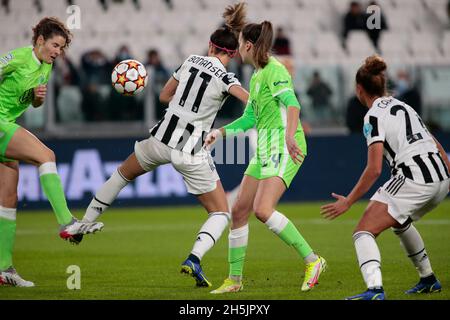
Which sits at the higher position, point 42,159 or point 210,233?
point 42,159

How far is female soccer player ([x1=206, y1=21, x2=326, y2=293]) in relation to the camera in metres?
7.56

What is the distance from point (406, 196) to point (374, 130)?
567mm

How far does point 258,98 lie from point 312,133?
9093 millimetres

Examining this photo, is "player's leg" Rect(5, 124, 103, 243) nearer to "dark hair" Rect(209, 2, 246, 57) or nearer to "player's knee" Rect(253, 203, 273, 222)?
"player's knee" Rect(253, 203, 273, 222)

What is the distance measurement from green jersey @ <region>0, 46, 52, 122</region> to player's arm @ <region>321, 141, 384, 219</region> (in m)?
3.07

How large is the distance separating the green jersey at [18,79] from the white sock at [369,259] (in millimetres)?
3295

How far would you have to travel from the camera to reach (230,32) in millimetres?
8031

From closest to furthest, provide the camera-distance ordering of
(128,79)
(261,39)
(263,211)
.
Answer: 1. (263,211)
2. (261,39)
3. (128,79)

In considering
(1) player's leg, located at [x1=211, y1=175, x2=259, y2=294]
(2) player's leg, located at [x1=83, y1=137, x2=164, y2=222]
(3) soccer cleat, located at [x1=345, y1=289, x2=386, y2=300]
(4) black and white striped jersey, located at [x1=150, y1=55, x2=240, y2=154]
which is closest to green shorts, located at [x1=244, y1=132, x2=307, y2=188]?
(1) player's leg, located at [x1=211, y1=175, x2=259, y2=294]

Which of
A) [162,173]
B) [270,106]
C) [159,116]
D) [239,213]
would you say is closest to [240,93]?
[270,106]

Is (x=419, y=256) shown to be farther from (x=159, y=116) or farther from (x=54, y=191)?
(x=159, y=116)

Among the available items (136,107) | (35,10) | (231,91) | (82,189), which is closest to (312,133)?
(136,107)

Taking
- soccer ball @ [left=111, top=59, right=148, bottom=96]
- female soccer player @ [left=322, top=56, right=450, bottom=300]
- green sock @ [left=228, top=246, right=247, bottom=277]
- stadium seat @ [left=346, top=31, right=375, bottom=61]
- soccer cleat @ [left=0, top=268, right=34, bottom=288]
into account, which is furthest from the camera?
stadium seat @ [left=346, top=31, right=375, bottom=61]

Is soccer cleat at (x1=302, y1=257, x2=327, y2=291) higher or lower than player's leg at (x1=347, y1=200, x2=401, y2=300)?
lower
